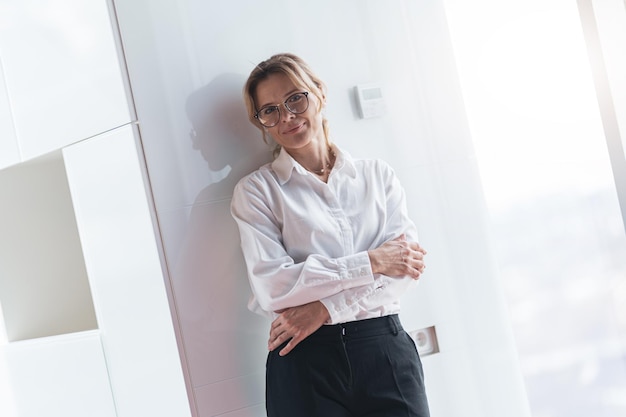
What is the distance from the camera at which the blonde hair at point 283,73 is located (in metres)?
2.57

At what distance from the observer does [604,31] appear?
346 centimetres

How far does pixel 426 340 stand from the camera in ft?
9.75

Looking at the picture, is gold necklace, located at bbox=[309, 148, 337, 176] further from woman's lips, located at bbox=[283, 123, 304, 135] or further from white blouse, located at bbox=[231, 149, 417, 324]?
woman's lips, located at bbox=[283, 123, 304, 135]

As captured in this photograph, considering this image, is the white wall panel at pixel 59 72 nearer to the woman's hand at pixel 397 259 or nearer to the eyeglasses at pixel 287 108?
the eyeglasses at pixel 287 108

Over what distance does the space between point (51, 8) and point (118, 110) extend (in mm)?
451

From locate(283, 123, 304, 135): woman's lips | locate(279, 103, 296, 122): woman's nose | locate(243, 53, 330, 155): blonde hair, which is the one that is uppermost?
locate(243, 53, 330, 155): blonde hair

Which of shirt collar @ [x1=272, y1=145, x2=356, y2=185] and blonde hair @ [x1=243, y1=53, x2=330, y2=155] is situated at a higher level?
blonde hair @ [x1=243, y1=53, x2=330, y2=155]

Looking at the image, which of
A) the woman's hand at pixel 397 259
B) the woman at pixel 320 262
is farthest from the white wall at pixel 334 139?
the woman's hand at pixel 397 259

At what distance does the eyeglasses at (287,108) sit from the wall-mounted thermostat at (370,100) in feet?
1.23

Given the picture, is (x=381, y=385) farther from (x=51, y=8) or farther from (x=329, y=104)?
(x=51, y=8)

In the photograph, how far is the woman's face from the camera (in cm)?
256

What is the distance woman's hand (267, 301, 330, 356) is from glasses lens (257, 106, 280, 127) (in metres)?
0.55

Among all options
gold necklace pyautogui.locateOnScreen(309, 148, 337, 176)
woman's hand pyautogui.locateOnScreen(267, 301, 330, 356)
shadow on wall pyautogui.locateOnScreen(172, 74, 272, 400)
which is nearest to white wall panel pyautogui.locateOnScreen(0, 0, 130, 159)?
shadow on wall pyautogui.locateOnScreen(172, 74, 272, 400)

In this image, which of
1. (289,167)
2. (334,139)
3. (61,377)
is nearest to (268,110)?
(289,167)
